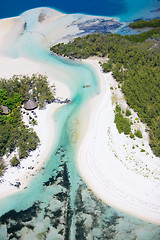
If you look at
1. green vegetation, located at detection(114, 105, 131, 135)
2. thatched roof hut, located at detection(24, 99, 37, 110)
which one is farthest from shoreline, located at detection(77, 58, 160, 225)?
thatched roof hut, located at detection(24, 99, 37, 110)

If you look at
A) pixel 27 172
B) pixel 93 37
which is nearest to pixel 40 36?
pixel 93 37

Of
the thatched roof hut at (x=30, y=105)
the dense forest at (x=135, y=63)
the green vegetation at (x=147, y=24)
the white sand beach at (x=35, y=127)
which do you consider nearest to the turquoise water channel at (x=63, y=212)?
the white sand beach at (x=35, y=127)

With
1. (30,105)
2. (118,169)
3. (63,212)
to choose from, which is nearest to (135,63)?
(30,105)

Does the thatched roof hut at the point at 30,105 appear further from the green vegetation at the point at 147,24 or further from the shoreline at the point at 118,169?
the green vegetation at the point at 147,24

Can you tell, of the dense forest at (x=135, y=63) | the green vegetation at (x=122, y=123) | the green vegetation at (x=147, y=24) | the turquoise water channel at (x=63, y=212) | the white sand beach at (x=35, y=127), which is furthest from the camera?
the green vegetation at (x=147, y=24)

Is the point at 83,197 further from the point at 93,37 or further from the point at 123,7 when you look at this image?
the point at 123,7

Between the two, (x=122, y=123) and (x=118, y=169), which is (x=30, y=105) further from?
(x=118, y=169)
